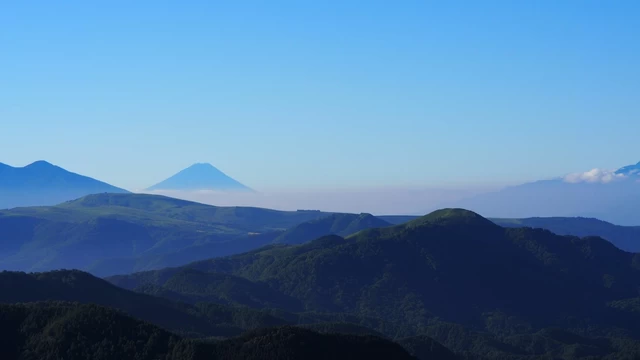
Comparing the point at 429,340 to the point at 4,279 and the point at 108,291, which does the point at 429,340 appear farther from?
the point at 4,279

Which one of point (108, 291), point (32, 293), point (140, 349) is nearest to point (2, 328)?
point (140, 349)

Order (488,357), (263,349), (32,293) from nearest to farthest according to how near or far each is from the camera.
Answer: (263,349) → (32,293) → (488,357)

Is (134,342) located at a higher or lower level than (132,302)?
lower

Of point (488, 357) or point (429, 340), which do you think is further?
point (488, 357)

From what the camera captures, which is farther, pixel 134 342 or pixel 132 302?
pixel 132 302

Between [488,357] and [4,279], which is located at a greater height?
[4,279]

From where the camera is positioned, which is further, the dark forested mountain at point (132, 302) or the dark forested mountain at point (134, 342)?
the dark forested mountain at point (132, 302)

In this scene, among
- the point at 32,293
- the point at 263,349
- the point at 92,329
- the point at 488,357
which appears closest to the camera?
the point at 263,349

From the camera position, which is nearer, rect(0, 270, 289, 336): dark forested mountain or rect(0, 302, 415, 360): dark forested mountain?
rect(0, 302, 415, 360): dark forested mountain
